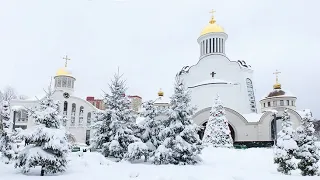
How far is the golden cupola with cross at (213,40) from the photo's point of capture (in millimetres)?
39312

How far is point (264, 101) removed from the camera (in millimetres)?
35000


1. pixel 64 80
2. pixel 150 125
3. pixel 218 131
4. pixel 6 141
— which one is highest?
pixel 64 80

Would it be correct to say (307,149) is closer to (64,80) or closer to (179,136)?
(179,136)

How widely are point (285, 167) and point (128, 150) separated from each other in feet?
23.9

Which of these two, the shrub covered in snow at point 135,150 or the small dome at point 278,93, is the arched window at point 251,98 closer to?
the small dome at point 278,93

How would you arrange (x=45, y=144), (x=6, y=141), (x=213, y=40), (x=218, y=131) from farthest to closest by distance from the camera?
(x=213, y=40) < (x=218, y=131) < (x=6, y=141) < (x=45, y=144)

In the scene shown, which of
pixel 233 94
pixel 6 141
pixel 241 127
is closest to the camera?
pixel 6 141

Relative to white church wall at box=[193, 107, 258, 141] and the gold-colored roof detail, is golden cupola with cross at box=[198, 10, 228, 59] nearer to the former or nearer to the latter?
the gold-colored roof detail

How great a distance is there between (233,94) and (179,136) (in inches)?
863

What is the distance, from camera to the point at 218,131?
23094mm

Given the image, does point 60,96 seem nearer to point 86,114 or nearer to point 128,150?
point 86,114

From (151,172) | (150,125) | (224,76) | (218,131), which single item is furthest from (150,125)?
(224,76)

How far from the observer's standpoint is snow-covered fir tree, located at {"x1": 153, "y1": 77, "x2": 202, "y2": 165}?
14.3m

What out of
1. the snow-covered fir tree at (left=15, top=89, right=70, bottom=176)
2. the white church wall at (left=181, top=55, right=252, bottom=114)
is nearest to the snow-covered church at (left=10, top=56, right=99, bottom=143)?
the white church wall at (left=181, top=55, right=252, bottom=114)
